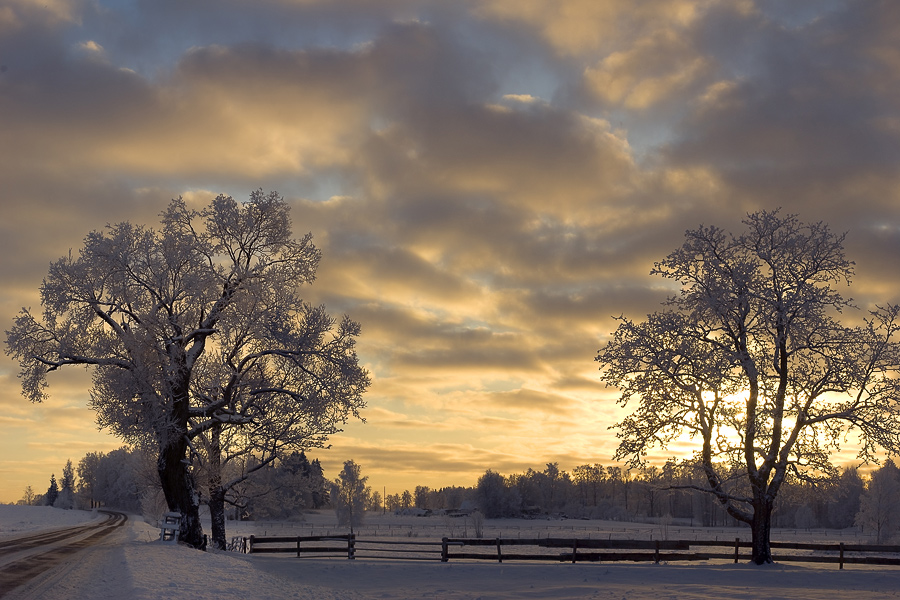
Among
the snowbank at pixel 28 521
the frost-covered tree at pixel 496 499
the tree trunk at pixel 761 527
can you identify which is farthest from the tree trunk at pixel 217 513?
the frost-covered tree at pixel 496 499

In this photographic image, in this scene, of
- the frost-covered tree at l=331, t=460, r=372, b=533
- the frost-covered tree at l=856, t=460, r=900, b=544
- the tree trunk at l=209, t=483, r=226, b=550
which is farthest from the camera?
the frost-covered tree at l=331, t=460, r=372, b=533

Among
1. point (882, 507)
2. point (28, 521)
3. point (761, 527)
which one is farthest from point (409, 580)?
point (882, 507)

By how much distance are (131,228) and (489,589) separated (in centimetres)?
1904

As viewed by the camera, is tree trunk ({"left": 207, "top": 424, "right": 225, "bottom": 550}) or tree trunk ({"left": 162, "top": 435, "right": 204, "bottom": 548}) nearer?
tree trunk ({"left": 162, "top": 435, "right": 204, "bottom": 548})

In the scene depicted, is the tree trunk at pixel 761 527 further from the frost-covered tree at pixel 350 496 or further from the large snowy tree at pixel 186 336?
the frost-covered tree at pixel 350 496

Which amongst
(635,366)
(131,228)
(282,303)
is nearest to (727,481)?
(635,366)

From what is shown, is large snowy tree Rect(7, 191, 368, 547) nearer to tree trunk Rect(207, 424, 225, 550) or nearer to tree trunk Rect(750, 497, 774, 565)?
tree trunk Rect(207, 424, 225, 550)

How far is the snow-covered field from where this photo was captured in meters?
15.2

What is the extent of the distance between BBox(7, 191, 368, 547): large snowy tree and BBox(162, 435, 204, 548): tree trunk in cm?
4

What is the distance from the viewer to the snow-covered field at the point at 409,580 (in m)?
15.2

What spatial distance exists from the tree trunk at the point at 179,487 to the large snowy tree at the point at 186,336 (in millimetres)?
39

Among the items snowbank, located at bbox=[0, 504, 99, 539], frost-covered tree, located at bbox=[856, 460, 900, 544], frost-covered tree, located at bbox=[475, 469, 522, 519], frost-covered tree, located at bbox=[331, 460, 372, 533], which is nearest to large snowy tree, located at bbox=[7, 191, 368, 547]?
snowbank, located at bbox=[0, 504, 99, 539]

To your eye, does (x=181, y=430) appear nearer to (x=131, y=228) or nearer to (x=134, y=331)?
(x=134, y=331)

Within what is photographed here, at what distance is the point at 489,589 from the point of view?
846 inches
